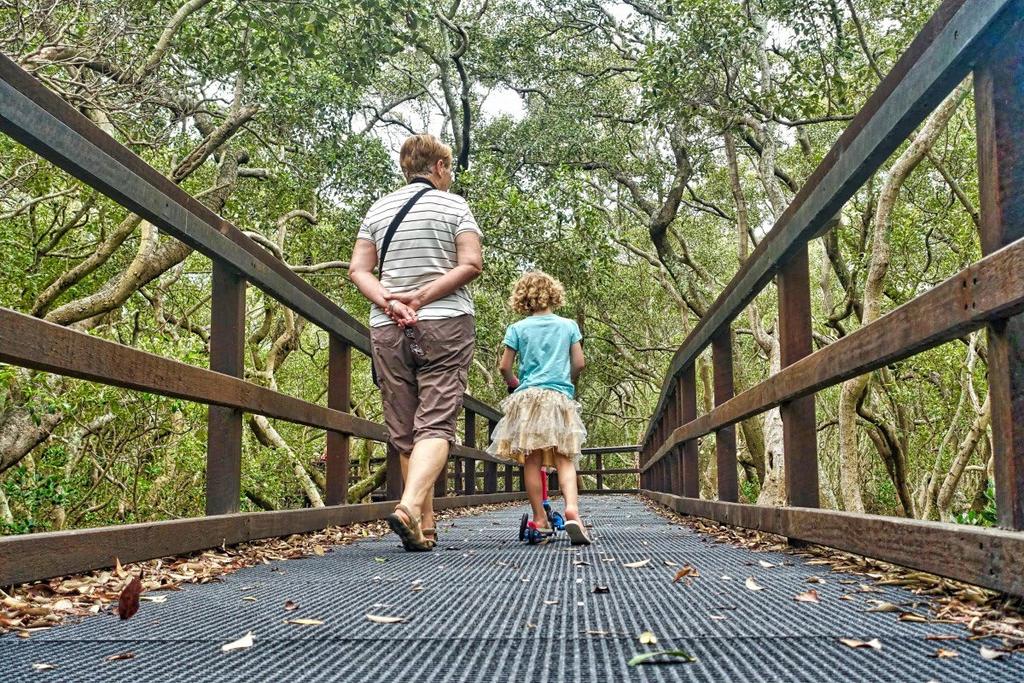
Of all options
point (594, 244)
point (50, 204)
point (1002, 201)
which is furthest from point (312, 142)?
point (1002, 201)

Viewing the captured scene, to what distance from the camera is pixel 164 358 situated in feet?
10.1

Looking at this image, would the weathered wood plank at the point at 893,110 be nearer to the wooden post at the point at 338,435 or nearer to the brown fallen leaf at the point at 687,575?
the brown fallen leaf at the point at 687,575

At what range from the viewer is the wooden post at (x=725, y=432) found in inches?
208

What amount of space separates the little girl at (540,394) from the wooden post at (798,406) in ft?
4.17

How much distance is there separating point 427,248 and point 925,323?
2252mm

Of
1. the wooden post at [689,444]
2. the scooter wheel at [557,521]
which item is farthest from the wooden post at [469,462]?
the scooter wheel at [557,521]

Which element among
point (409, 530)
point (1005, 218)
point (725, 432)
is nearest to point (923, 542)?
point (1005, 218)

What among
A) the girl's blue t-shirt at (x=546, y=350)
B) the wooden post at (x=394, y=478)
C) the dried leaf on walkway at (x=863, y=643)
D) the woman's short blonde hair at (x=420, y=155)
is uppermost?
the woman's short blonde hair at (x=420, y=155)

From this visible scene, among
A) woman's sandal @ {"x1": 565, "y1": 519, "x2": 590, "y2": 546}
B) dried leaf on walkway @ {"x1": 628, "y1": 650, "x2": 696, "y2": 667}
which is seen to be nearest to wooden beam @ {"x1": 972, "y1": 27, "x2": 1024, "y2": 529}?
dried leaf on walkway @ {"x1": 628, "y1": 650, "x2": 696, "y2": 667}

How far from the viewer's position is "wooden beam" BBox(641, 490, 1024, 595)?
6.40ft

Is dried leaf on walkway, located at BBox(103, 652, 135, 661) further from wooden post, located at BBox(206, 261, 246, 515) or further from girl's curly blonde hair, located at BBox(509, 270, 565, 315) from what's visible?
girl's curly blonde hair, located at BBox(509, 270, 565, 315)

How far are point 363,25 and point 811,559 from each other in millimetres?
7791

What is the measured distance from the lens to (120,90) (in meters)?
7.29

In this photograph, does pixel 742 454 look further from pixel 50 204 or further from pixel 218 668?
pixel 218 668
